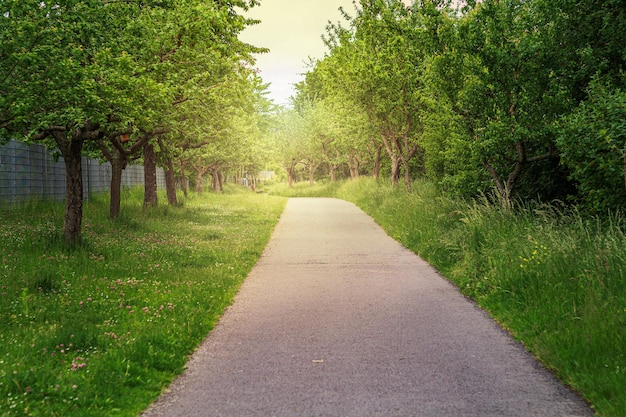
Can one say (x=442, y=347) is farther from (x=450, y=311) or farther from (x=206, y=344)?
(x=206, y=344)

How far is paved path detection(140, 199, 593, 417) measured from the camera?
4070 millimetres

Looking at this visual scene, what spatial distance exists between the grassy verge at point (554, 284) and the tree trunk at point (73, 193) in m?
7.71

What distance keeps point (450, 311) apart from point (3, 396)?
5.38 m

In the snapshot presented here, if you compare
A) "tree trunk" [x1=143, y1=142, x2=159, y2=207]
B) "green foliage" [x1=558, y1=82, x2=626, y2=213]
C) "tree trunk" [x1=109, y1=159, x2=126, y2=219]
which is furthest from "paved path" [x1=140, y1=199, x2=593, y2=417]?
"tree trunk" [x1=143, y1=142, x2=159, y2=207]

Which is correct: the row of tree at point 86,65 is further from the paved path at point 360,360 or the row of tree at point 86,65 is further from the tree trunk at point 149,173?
the tree trunk at point 149,173

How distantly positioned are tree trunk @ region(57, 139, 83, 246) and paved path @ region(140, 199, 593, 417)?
166 inches

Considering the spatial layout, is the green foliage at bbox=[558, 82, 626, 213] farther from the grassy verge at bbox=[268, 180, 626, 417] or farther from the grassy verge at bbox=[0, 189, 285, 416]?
the grassy verge at bbox=[0, 189, 285, 416]

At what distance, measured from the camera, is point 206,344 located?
572 centimetres

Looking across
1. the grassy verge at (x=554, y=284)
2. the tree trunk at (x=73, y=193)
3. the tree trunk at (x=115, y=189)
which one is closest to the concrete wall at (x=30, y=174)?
the tree trunk at (x=115, y=189)

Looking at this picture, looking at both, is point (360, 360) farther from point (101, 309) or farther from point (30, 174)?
point (30, 174)

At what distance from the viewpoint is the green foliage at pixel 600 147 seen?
740 cm

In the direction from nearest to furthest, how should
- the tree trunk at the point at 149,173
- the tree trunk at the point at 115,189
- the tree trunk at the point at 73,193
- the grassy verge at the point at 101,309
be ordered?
1. the grassy verge at the point at 101,309
2. the tree trunk at the point at 73,193
3. the tree trunk at the point at 115,189
4. the tree trunk at the point at 149,173

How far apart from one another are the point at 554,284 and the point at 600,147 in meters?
2.54

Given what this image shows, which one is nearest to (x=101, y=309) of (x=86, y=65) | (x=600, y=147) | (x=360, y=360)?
(x=360, y=360)
